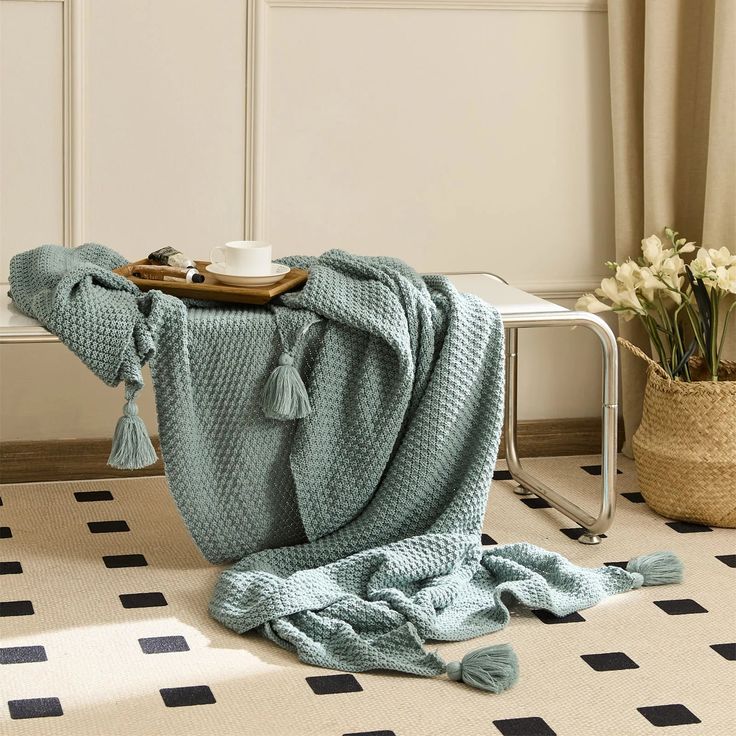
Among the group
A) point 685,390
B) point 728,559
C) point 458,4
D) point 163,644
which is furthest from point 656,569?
point 458,4

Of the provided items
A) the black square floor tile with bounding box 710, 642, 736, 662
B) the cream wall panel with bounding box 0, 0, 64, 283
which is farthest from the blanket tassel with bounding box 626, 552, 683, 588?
the cream wall panel with bounding box 0, 0, 64, 283

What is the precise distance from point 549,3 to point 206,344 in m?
1.28

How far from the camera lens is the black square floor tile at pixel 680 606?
7.49 ft

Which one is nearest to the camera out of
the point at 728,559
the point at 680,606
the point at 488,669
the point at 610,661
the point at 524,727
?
the point at 524,727

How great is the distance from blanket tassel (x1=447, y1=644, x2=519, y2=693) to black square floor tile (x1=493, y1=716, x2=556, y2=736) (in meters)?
0.08

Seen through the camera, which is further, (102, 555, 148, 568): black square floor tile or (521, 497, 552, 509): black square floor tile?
(521, 497, 552, 509): black square floor tile

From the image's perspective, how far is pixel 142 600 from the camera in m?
2.29

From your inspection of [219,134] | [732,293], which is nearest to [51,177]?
[219,134]

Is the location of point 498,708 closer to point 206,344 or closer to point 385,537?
point 385,537

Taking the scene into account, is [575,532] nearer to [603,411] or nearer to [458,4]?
[603,411]

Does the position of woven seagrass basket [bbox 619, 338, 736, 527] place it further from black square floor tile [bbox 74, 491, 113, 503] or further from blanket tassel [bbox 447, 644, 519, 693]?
black square floor tile [bbox 74, 491, 113, 503]

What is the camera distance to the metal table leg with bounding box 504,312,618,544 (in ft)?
7.97

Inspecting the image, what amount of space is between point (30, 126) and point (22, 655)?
48.3 inches

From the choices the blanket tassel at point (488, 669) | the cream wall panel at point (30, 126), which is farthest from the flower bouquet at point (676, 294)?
the cream wall panel at point (30, 126)
